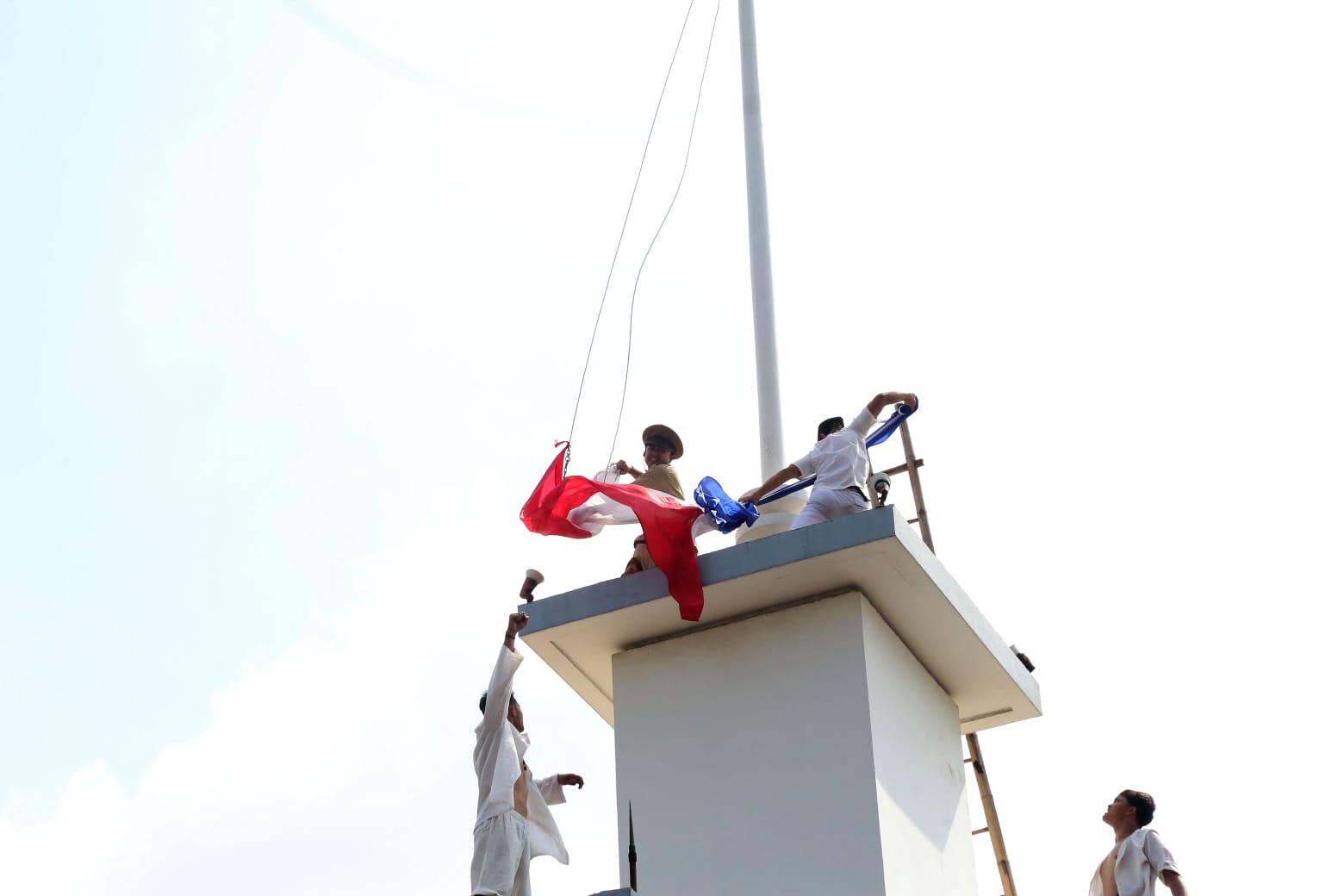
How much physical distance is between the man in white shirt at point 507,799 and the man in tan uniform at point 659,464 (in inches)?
88.1

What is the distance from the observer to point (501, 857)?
8.84 meters

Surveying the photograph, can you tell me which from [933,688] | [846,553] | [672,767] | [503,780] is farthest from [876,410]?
[503,780]

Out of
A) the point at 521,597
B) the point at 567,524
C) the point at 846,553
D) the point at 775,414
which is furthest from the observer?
the point at 775,414

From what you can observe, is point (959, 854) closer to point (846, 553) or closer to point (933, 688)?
point (933, 688)

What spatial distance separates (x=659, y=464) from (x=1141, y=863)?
181 inches

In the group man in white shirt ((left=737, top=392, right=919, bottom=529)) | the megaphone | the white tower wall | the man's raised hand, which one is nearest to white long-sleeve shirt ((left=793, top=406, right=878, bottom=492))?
man in white shirt ((left=737, top=392, right=919, bottom=529))

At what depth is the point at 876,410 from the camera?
11.0 m

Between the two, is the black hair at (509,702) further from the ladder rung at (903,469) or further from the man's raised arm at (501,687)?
the ladder rung at (903,469)

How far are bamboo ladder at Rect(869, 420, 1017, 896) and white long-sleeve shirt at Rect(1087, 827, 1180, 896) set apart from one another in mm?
2266

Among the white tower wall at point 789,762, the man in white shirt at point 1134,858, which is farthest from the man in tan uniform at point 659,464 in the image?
the man in white shirt at point 1134,858

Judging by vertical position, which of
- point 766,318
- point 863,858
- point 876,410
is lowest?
point 863,858

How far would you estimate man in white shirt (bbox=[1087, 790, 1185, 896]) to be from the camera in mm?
9148

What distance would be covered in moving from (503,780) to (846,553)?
8.74 ft

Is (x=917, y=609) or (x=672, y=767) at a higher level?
(x=917, y=609)
